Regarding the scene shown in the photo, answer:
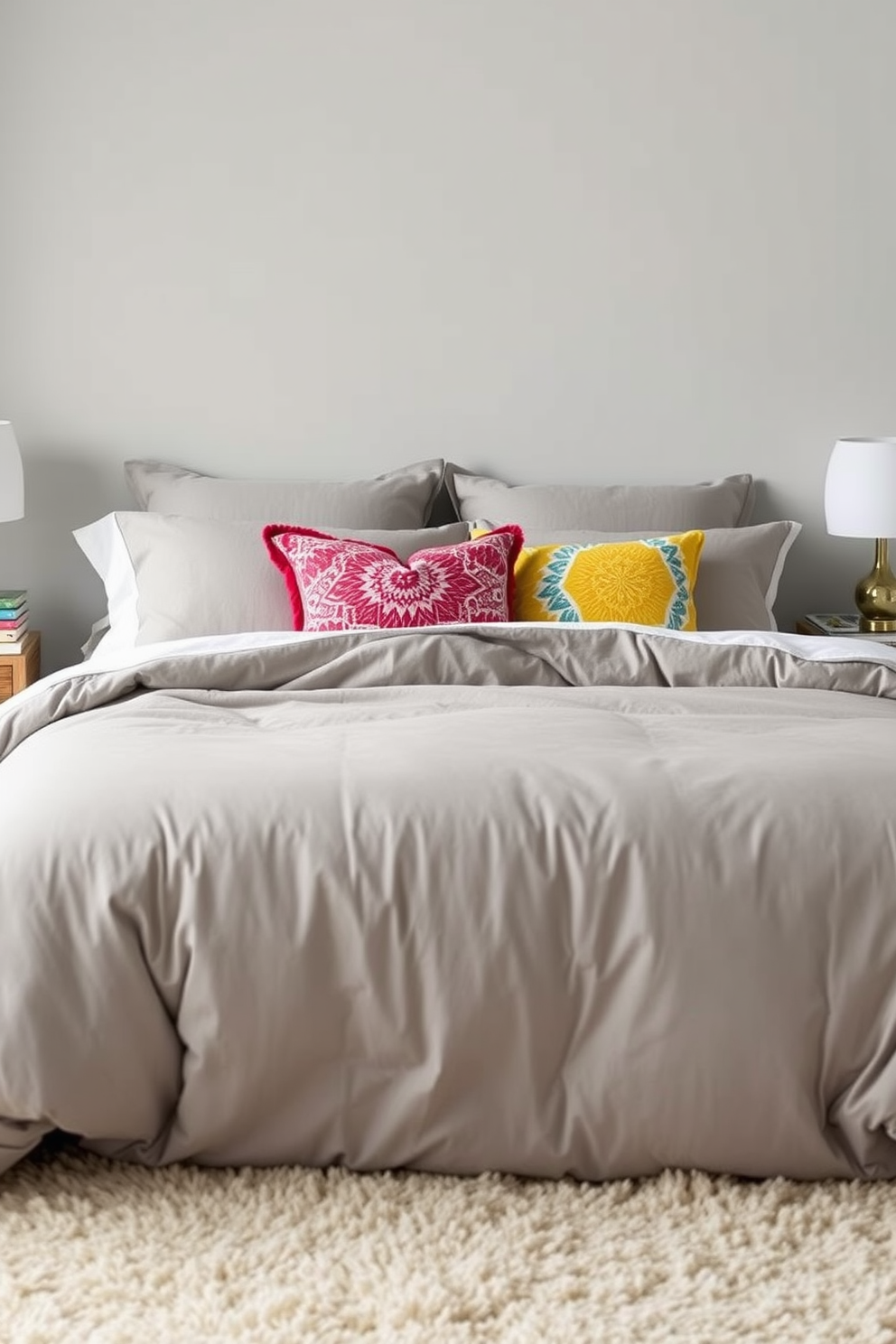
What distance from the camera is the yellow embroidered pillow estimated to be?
142 inches

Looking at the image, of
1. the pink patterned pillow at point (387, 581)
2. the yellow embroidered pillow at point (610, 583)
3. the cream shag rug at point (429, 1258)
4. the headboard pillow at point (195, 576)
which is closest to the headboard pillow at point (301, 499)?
the headboard pillow at point (195, 576)

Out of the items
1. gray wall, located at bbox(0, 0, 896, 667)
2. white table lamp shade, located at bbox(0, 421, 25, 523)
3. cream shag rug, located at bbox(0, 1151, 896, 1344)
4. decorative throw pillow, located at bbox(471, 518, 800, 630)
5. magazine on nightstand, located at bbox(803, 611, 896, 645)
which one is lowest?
cream shag rug, located at bbox(0, 1151, 896, 1344)

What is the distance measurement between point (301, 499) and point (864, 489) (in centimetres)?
154

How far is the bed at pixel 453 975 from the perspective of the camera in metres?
2.09

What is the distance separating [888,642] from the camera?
4.13m

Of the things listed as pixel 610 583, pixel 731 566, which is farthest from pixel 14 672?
pixel 731 566

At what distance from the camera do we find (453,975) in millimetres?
2104

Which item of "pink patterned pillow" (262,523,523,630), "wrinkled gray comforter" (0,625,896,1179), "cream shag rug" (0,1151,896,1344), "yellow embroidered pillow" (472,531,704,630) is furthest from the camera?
"yellow embroidered pillow" (472,531,704,630)

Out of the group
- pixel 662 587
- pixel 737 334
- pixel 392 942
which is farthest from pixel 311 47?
pixel 392 942

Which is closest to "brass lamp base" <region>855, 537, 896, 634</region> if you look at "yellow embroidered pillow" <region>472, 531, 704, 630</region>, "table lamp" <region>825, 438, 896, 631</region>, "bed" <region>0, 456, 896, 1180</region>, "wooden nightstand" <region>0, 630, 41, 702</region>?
"table lamp" <region>825, 438, 896, 631</region>

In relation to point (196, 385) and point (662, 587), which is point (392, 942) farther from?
point (196, 385)

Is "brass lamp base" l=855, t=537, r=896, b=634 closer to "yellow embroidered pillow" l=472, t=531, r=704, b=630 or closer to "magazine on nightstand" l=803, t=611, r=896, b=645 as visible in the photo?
"magazine on nightstand" l=803, t=611, r=896, b=645

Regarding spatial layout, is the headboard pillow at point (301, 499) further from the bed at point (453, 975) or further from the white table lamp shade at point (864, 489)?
the bed at point (453, 975)

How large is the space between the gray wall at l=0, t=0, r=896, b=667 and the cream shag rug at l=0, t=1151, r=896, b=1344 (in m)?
2.60
